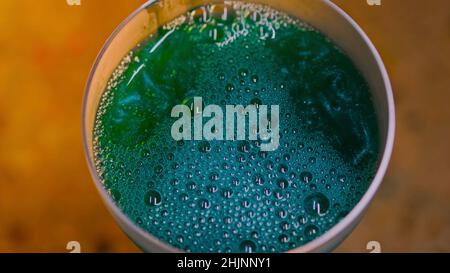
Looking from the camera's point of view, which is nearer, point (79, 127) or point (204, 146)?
point (204, 146)

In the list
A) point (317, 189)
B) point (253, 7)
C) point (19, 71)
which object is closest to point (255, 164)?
point (317, 189)

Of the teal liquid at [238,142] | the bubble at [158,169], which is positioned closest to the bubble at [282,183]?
the teal liquid at [238,142]

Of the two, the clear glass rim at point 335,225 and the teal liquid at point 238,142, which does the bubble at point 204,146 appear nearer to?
the teal liquid at point 238,142

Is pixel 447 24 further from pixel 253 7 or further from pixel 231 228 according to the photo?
pixel 231 228

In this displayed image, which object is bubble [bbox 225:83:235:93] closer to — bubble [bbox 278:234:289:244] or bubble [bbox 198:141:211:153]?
bubble [bbox 198:141:211:153]

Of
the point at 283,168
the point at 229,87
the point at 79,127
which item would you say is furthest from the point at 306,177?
the point at 79,127

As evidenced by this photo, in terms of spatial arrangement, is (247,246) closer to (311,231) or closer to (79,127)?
(311,231)

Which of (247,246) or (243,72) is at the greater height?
(243,72)
